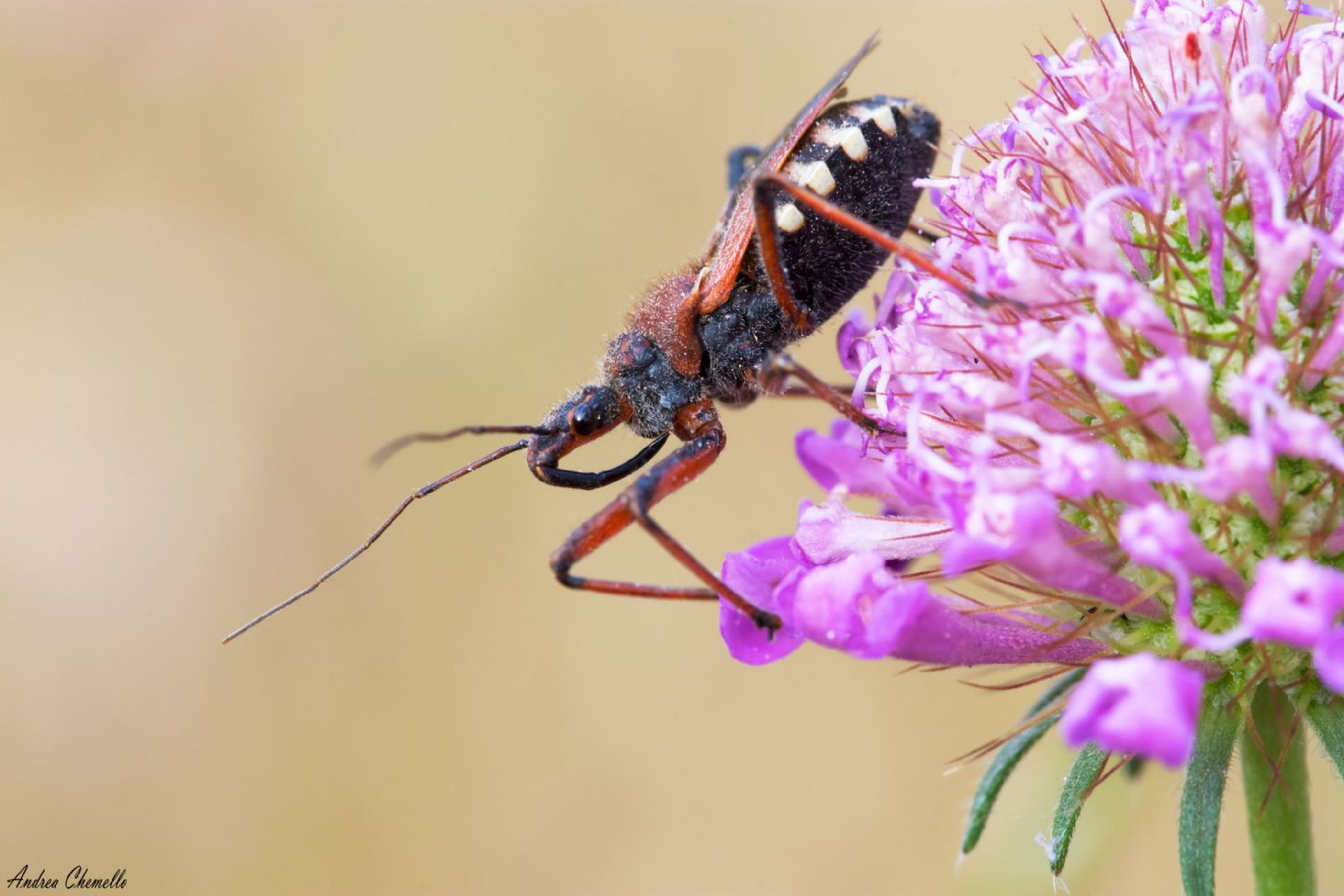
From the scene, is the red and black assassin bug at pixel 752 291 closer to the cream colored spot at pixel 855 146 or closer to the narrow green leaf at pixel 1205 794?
the cream colored spot at pixel 855 146

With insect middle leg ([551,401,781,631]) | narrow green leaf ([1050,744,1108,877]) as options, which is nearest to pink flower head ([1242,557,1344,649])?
narrow green leaf ([1050,744,1108,877])

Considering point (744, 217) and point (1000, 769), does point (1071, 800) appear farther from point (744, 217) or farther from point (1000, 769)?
point (744, 217)

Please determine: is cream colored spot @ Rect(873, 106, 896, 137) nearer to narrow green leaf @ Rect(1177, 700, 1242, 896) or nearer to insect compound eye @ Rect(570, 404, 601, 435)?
insect compound eye @ Rect(570, 404, 601, 435)

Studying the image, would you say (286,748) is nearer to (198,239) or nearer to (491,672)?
(491,672)

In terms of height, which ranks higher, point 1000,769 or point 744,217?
point 744,217

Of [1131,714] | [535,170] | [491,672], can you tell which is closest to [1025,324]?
[1131,714]

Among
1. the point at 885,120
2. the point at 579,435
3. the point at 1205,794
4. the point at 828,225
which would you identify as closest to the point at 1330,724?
the point at 1205,794
